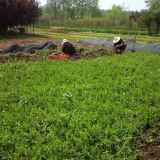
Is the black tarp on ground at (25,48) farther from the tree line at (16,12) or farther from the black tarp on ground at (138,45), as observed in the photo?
the tree line at (16,12)

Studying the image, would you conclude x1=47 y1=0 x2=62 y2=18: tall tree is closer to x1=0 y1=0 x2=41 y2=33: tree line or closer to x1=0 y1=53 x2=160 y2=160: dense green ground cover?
x1=0 y1=0 x2=41 y2=33: tree line

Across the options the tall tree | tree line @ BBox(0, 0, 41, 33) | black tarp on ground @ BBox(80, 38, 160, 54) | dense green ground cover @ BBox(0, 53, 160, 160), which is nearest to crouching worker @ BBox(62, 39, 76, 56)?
dense green ground cover @ BBox(0, 53, 160, 160)

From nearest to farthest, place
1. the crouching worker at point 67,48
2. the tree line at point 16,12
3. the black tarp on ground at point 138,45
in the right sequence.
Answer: the crouching worker at point 67,48 → the black tarp on ground at point 138,45 → the tree line at point 16,12

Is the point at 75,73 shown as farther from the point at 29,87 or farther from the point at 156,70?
the point at 156,70

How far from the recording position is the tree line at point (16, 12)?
3593 centimetres

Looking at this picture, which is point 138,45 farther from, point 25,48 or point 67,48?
point 25,48

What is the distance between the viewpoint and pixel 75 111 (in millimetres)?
8914

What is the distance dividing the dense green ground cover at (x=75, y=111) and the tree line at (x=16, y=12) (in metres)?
22.7

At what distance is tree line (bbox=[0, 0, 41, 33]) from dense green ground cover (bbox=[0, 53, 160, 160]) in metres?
22.7

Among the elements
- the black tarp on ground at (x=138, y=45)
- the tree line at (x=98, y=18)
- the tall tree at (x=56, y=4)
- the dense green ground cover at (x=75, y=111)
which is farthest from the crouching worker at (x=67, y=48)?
the tall tree at (x=56, y=4)

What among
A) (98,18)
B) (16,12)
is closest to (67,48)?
(16,12)

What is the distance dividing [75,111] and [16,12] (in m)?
30.3

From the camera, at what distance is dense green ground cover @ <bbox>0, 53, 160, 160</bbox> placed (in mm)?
6953

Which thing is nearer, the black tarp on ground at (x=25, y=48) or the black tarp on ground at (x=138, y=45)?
the black tarp on ground at (x=25, y=48)
